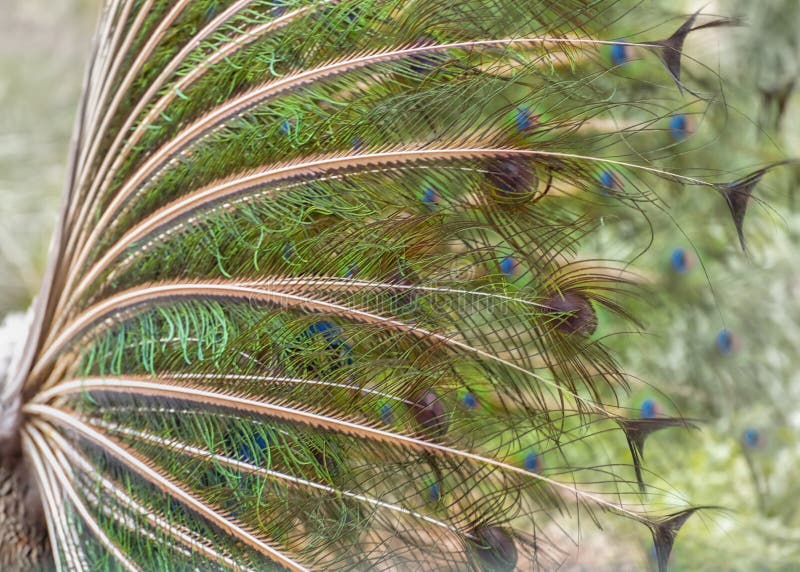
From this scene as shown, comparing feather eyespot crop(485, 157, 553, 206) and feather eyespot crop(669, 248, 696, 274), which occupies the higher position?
feather eyespot crop(669, 248, 696, 274)

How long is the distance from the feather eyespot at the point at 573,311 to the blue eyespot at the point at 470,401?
232mm

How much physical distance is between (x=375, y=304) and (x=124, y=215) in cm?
53

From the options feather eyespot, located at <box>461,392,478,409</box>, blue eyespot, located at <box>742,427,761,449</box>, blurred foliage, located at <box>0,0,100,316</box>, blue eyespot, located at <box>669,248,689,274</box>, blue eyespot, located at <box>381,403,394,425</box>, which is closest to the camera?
blue eyespot, located at <box>381,403,394,425</box>

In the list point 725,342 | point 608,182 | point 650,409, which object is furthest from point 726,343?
point 608,182

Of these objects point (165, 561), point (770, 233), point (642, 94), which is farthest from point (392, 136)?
point (770, 233)

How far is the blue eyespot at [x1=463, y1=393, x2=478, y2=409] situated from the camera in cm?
110

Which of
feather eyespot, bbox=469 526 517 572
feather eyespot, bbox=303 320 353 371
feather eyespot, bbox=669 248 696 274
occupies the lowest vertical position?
feather eyespot, bbox=469 526 517 572

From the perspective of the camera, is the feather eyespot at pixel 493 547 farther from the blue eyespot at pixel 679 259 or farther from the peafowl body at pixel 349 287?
the blue eyespot at pixel 679 259

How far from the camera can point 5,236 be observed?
128 inches

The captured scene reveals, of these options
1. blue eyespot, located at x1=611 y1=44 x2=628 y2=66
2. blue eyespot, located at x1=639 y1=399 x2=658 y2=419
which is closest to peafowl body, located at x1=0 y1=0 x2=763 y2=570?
blue eyespot, located at x1=611 y1=44 x2=628 y2=66

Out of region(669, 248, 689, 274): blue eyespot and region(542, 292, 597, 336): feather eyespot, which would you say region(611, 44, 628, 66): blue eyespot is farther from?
region(669, 248, 689, 274): blue eyespot

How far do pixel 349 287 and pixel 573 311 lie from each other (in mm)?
289

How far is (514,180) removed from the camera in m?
0.92

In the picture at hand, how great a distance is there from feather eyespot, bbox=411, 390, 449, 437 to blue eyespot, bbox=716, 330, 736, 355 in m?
1.69
